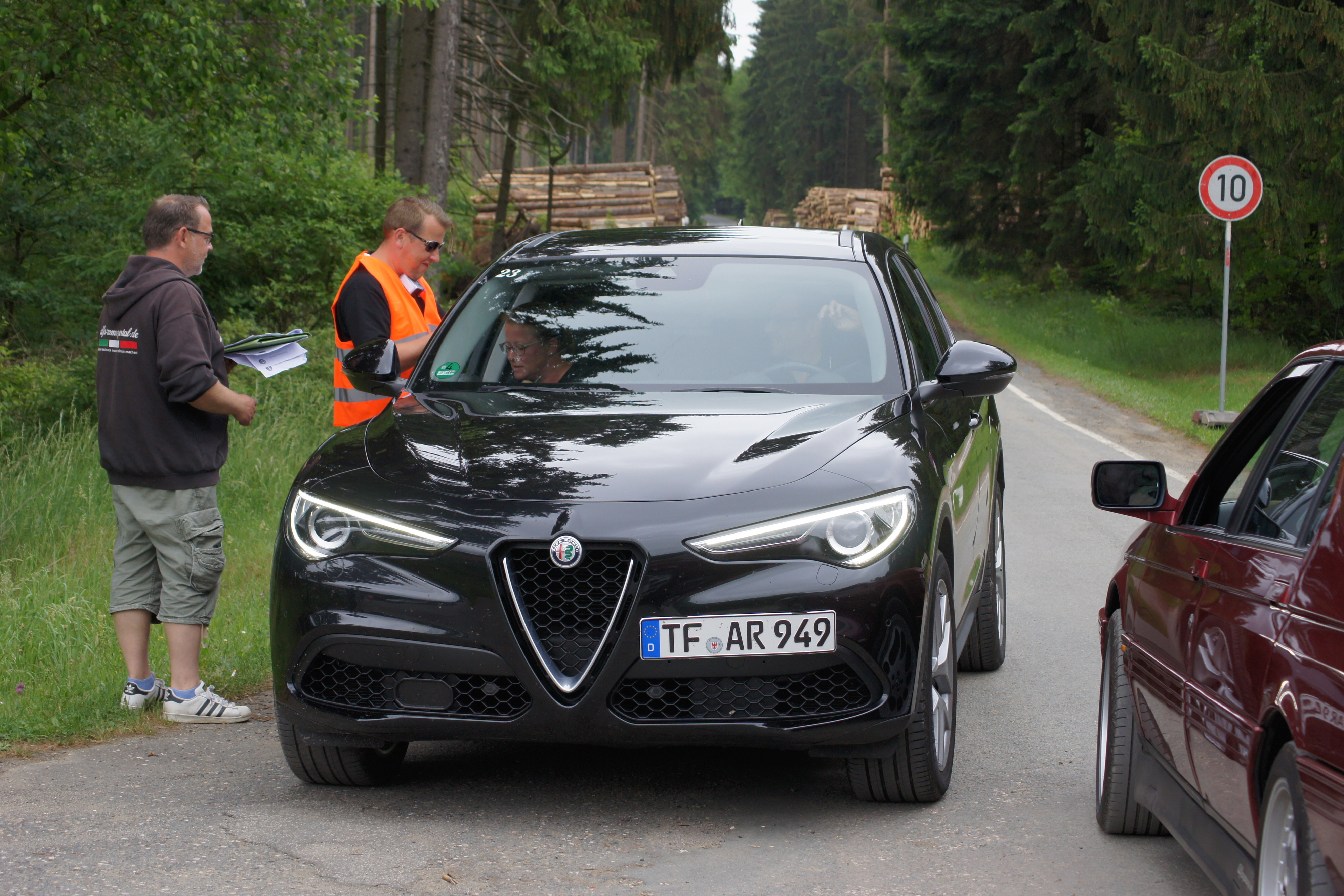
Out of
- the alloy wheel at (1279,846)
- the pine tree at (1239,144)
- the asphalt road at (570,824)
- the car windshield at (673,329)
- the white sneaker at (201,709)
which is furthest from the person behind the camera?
the pine tree at (1239,144)

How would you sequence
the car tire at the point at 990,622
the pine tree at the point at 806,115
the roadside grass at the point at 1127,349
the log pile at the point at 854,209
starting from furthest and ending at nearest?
1. the pine tree at the point at 806,115
2. the log pile at the point at 854,209
3. the roadside grass at the point at 1127,349
4. the car tire at the point at 990,622

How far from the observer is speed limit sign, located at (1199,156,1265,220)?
1673cm

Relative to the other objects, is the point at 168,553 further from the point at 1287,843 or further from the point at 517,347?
the point at 1287,843

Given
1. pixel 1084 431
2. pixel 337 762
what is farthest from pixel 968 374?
pixel 1084 431

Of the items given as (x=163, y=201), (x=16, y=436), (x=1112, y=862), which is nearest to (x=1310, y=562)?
(x=1112, y=862)

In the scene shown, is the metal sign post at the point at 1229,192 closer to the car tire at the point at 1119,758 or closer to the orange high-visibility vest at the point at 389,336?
the orange high-visibility vest at the point at 389,336

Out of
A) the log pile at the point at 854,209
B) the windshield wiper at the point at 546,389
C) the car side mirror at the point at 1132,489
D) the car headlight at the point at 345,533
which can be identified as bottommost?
the car headlight at the point at 345,533

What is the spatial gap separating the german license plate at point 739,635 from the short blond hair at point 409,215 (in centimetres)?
343

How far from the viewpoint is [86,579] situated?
7.54 m

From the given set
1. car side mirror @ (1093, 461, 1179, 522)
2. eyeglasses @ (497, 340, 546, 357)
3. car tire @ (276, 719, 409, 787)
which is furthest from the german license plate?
eyeglasses @ (497, 340, 546, 357)

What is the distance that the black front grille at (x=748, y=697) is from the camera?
12.8 feet

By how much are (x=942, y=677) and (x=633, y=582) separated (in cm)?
112

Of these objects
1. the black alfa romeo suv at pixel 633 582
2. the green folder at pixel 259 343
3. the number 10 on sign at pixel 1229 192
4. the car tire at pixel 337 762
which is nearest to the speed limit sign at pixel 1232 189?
the number 10 on sign at pixel 1229 192

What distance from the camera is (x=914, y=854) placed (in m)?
3.89
